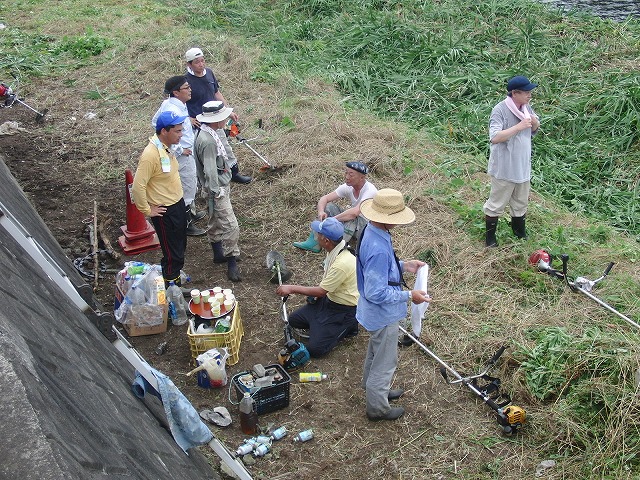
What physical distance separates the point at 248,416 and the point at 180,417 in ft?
3.92

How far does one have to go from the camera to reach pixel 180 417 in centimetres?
408

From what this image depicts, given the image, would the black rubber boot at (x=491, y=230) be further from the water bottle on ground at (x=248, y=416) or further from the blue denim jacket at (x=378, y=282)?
the water bottle on ground at (x=248, y=416)

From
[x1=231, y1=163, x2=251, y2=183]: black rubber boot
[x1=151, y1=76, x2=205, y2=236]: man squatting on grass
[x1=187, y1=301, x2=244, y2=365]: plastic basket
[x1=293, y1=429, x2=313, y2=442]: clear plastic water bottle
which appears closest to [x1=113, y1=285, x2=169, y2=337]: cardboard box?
[x1=187, y1=301, x2=244, y2=365]: plastic basket

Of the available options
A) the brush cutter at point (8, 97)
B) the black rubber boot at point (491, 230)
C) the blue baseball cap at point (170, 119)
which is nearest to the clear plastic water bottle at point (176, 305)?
the blue baseball cap at point (170, 119)

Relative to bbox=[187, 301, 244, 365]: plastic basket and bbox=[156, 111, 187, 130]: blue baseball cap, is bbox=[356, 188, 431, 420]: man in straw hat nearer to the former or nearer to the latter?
bbox=[187, 301, 244, 365]: plastic basket

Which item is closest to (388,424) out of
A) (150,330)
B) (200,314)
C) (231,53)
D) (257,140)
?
(200,314)

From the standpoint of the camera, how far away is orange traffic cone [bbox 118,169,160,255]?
7633mm

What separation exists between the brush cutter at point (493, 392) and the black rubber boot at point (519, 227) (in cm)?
215

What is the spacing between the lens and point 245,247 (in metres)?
7.89

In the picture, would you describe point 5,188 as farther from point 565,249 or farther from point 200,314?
point 565,249

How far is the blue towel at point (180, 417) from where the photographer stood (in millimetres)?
4012

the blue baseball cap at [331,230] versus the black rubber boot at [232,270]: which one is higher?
the blue baseball cap at [331,230]

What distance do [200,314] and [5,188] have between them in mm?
2594

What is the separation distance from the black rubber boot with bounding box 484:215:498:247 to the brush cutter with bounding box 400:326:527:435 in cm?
194
